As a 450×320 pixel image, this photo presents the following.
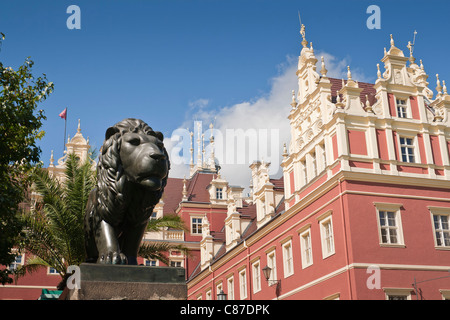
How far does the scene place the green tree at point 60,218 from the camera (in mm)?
15703

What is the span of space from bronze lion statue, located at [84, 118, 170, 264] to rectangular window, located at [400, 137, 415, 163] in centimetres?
2108

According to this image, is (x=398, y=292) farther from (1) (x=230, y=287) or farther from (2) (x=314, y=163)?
(1) (x=230, y=287)

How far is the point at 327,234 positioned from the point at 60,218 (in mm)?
12487

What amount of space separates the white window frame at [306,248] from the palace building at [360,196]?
53 millimetres

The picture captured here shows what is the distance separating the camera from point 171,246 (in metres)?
18.8

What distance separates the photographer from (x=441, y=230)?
75.5 feet

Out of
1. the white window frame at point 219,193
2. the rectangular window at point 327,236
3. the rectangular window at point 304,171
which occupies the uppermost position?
the white window frame at point 219,193

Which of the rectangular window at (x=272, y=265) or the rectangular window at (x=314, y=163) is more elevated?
the rectangular window at (x=314, y=163)

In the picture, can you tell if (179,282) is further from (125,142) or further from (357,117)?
(357,117)

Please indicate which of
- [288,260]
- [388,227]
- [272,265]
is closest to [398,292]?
[388,227]

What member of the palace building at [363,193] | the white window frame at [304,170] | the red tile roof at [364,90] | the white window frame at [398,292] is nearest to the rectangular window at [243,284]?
the palace building at [363,193]

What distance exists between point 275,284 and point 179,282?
78.1 feet

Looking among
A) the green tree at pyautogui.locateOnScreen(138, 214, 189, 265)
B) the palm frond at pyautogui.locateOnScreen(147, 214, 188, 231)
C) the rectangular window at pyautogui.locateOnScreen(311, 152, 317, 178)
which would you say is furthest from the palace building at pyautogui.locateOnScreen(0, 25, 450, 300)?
the palm frond at pyautogui.locateOnScreen(147, 214, 188, 231)

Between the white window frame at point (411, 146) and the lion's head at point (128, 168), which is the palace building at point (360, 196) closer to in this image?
the white window frame at point (411, 146)
